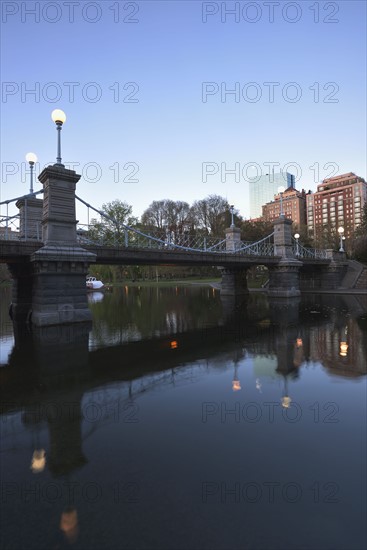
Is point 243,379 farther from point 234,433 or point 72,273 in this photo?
point 72,273

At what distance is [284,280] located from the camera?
94.8 feet

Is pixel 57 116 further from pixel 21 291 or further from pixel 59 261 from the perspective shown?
pixel 21 291

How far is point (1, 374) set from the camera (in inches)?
296

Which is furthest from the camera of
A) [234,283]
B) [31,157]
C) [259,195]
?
[259,195]

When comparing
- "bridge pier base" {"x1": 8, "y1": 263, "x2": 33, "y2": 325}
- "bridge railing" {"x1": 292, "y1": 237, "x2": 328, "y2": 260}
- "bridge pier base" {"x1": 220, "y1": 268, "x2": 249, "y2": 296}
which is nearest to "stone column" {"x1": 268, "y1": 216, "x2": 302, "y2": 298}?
"bridge pier base" {"x1": 220, "y1": 268, "x2": 249, "y2": 296}

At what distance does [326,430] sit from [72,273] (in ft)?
40.5

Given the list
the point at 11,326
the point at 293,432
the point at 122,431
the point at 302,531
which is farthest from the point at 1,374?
the point at 11,326

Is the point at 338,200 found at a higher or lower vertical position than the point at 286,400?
higher

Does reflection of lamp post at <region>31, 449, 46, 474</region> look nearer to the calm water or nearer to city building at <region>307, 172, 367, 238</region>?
the calm water

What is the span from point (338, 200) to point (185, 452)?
488ft

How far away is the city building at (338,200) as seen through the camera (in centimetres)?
12988

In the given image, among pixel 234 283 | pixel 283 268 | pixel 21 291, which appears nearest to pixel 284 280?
pixel 283 268

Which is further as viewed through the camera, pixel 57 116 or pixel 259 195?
pixel 259 195

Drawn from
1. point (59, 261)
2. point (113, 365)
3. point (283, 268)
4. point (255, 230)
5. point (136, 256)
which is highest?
point (255, 230)
